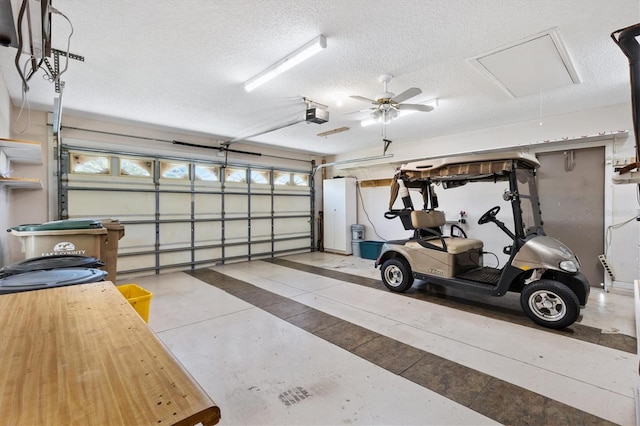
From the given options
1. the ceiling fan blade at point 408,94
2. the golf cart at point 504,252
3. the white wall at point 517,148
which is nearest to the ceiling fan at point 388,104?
the ceiling fan blade at point 408,94

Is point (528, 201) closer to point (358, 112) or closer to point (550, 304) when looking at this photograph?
point (550, 304)

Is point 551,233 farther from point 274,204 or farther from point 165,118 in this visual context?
point 165,118

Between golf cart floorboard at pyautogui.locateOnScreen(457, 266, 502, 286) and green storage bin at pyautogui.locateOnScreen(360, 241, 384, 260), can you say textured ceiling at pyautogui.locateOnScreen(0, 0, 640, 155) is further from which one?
green storage bin at pyautogui.locateOnScreen(360, 241, 384, 260)

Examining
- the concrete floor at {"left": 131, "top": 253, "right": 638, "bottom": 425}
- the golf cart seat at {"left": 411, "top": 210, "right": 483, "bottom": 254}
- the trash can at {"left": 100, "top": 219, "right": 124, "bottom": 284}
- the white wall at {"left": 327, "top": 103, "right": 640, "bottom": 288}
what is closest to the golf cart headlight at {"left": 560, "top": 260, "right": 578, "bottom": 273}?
the concrete floor at {"left": 131, "top": 253, "right": 638, "bottom": 425}

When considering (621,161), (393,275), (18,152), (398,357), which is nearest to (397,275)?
(393,275)

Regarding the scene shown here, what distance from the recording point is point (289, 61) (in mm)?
2938

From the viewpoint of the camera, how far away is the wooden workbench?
56 centimetres

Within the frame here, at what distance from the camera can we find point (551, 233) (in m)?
5.04

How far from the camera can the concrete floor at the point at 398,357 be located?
1.96 metres

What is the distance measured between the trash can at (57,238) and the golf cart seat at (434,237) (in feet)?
13.1

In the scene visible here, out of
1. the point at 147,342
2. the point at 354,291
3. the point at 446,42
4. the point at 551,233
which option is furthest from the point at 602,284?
the point at 147,342

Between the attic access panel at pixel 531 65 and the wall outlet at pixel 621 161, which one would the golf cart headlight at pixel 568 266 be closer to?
the attic access panel at pixel 531 65

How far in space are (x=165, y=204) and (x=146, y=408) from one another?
242 inches

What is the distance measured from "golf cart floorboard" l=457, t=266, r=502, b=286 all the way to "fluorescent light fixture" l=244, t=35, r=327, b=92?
341 cm
